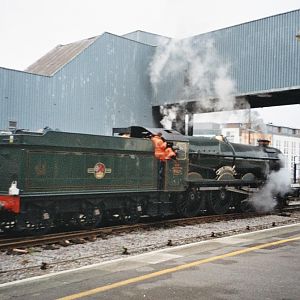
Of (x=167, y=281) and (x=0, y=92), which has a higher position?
(x=0, y=92)

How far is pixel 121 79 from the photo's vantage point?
27.2m

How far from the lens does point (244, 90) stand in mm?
24281

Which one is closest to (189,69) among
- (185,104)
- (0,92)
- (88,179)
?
(185,104)

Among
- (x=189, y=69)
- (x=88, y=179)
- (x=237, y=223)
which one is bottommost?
(x=237, y=223)

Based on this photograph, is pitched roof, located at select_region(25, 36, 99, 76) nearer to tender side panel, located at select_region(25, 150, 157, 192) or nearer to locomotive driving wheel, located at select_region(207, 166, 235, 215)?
locomotive driving wheel, located at select_region(207, 166, 235, 215)

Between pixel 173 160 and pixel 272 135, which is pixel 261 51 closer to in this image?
pixel 173 160

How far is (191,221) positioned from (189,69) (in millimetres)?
14593

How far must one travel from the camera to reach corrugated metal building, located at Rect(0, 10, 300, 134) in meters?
22.7

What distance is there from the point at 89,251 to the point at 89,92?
17869 millimetres

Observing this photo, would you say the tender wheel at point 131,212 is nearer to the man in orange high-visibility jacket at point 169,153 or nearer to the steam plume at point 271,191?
the man in orange high-visibility jacket at point 169,153

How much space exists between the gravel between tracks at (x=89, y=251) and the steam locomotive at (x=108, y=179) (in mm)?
1358

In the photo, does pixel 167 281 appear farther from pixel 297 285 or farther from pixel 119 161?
pixel 119 161

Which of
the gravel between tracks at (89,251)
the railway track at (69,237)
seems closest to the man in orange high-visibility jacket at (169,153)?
the railway track at (69,237)

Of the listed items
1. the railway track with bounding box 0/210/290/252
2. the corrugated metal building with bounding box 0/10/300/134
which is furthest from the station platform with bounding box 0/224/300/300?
the corrugated metal building with bounding box 0/10/300/134
